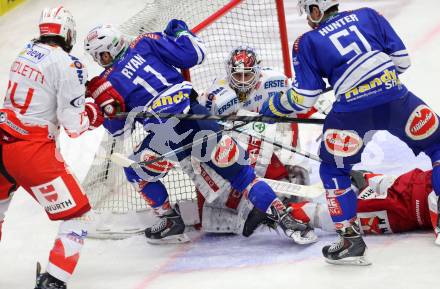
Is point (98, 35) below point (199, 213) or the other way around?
the other way around

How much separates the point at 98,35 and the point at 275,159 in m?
1.28

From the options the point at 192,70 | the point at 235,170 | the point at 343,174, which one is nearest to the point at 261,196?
the point at 235,170

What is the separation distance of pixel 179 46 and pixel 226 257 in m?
1.11

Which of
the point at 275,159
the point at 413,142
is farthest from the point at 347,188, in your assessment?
the point at 275,159

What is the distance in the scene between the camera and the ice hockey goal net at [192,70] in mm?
5492

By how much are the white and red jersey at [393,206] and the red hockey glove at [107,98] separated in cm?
112

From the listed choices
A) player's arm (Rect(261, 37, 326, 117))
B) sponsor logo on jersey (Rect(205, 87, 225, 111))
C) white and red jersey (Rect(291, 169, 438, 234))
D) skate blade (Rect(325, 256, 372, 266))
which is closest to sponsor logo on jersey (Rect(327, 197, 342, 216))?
skate blade (Rect(325, 256, 372, 266))

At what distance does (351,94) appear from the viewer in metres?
4.27

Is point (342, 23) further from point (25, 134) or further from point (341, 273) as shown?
point (25, 134)

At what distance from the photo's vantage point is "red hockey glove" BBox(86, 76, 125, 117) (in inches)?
194

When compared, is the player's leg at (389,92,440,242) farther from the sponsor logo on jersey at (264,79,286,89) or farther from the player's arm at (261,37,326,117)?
the sponsor logo on jersey at (264,79,286,89)

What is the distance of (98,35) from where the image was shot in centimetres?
489

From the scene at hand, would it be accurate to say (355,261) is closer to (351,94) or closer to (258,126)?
(351,94)

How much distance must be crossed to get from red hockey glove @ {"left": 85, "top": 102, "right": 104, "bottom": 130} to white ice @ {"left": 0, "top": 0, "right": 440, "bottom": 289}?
696 millimetres
